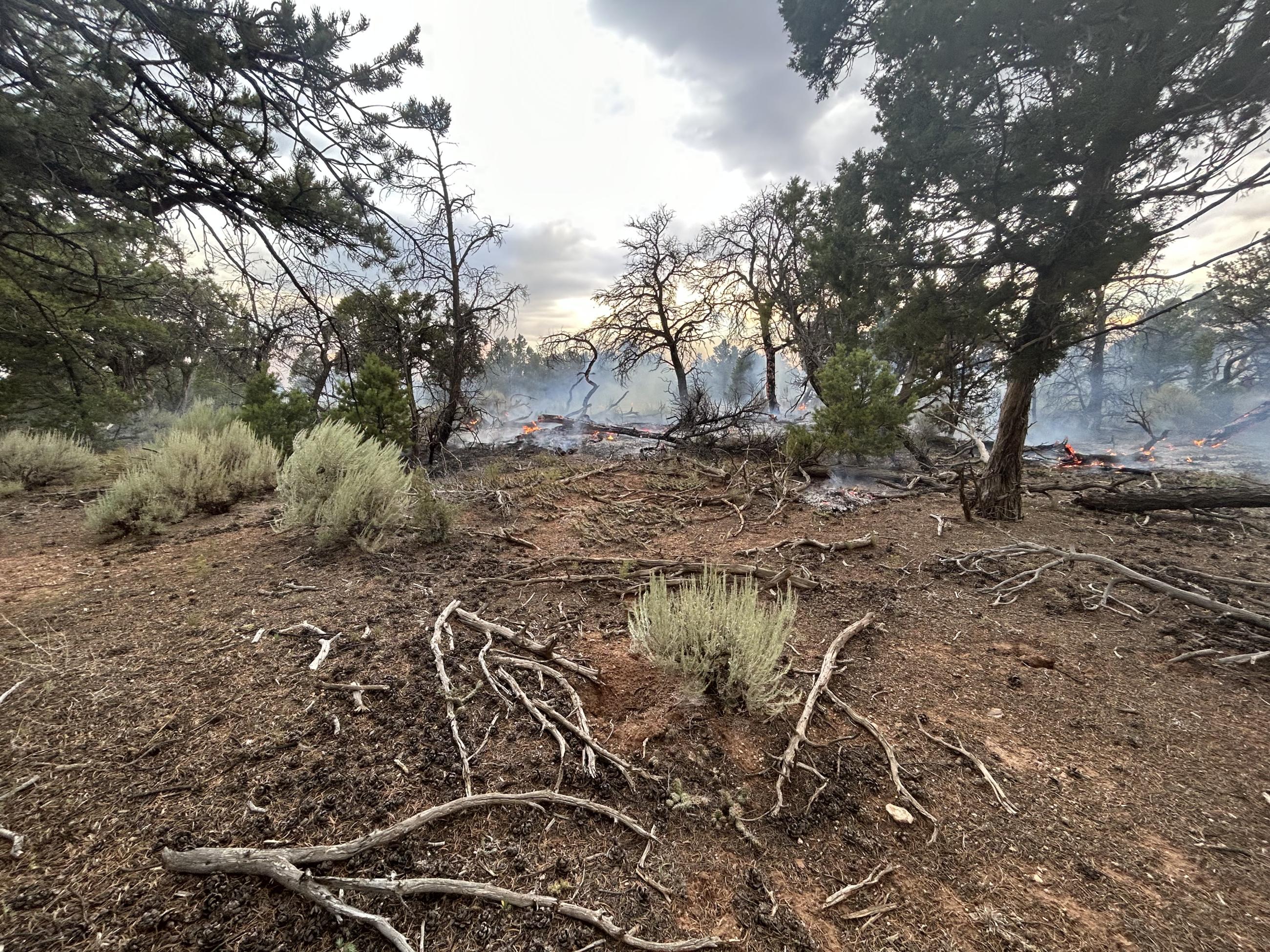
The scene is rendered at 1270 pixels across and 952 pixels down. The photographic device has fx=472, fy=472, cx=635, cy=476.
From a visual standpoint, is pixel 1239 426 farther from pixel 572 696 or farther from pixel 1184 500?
pixel 572 696

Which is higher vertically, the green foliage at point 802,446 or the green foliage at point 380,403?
the green foliage at point 380,403

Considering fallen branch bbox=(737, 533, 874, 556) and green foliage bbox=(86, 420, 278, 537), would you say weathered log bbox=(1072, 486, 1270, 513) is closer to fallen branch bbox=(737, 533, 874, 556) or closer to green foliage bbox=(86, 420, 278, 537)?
fallen branch bbox=(737, 533, 874, 556)

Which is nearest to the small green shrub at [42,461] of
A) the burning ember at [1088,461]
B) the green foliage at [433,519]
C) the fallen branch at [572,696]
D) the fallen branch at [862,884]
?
the green foliage at [433,519]

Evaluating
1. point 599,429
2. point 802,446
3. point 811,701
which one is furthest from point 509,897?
point 599,429

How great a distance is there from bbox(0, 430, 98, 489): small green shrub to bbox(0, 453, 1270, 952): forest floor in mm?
5793

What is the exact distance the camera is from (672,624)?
2.73 meters

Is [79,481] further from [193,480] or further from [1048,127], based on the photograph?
[1048,127]

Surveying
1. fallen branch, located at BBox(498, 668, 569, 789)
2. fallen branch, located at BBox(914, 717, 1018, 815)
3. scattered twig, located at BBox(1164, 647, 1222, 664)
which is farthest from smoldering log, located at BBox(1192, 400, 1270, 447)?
fallen branch, located at BBox(498, 668, 569, 789)

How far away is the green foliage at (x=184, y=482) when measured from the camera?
506 cm

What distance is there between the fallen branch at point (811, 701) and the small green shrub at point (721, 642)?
15cm

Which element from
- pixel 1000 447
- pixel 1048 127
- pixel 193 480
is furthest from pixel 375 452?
pixel 1000 447

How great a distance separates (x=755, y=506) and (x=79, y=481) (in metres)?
11.3

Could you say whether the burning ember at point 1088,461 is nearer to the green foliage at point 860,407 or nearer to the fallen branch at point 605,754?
the green foliage at point 860,407

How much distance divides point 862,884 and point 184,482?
24.6 ft
